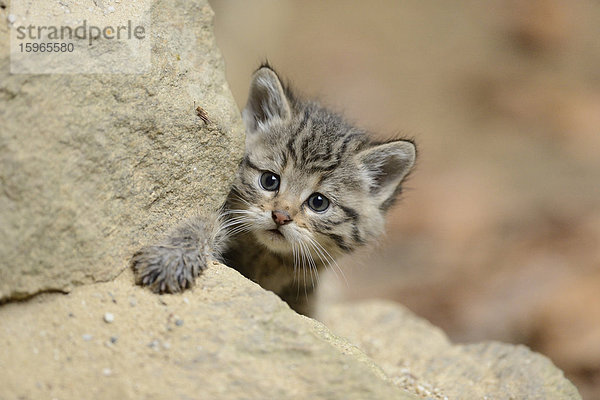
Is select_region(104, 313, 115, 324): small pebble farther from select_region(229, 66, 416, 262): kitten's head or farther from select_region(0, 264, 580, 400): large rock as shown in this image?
select_region(229, 66, 416, 262): kitten's head

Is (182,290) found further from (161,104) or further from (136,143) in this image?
(161,104)

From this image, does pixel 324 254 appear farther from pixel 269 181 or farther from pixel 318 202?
pixel 269 181

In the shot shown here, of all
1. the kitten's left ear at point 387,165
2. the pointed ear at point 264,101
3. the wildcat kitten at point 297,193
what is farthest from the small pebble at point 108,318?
the kitten's left ear at point 387,165

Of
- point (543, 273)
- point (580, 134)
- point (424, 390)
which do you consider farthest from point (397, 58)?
point (424, 390)

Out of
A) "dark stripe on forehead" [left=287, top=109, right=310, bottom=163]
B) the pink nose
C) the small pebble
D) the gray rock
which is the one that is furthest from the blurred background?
the small pebble

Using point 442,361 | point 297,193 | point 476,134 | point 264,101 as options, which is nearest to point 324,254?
point 297,193

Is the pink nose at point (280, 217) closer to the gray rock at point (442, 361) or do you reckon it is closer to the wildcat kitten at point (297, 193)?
the wildcat kitten at point (297, 193)

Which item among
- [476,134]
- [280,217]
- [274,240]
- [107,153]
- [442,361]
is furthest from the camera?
[476,134]
